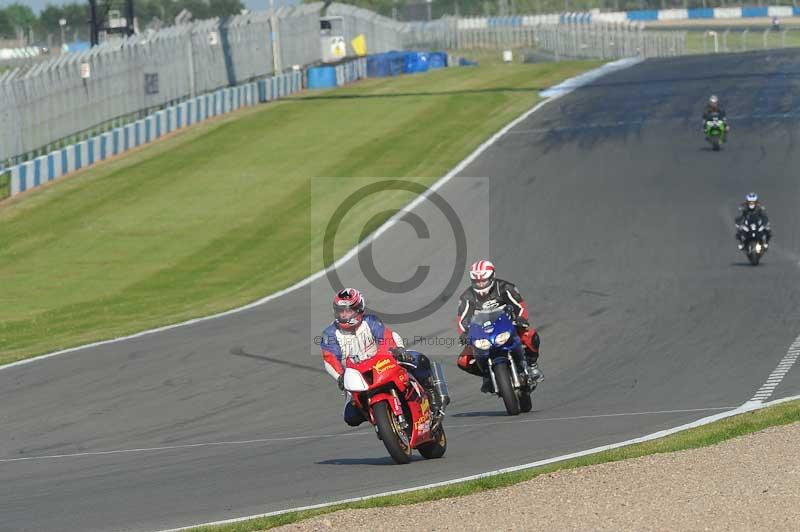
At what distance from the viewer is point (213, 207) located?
37.8m

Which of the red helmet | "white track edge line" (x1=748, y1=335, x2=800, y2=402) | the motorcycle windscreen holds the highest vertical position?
the red helmet

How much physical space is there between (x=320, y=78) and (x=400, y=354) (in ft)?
173

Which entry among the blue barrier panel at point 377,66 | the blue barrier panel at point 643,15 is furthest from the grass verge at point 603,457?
the blue barrier panel at point 643,15

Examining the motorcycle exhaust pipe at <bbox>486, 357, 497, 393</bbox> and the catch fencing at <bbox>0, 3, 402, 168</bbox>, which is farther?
the catch fencing at <bbox>0, 3, 402, 168</bbox>

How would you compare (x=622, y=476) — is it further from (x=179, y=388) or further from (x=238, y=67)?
(x=238, y=67)

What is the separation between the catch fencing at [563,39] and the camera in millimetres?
83188

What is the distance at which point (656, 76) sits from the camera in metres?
57.3

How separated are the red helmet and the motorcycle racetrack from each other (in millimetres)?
1316

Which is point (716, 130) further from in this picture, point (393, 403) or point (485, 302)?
point (393, 403)

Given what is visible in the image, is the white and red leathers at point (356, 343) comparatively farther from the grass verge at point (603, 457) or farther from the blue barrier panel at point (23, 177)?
the blue barrier panel at point (23, 177)

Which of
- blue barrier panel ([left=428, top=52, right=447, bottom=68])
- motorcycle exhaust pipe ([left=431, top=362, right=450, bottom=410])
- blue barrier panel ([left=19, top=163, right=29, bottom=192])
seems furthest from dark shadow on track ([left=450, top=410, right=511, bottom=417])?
blue barrier panel ([left=428, top=52, right=447, bottom=68])

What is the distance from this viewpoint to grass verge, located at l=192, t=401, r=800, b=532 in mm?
9781

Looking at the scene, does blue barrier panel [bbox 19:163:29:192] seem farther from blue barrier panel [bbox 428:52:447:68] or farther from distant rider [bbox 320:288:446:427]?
blue barrier panel [bbox 428:52:447:68]

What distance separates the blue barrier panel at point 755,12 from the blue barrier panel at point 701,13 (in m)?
3.68
